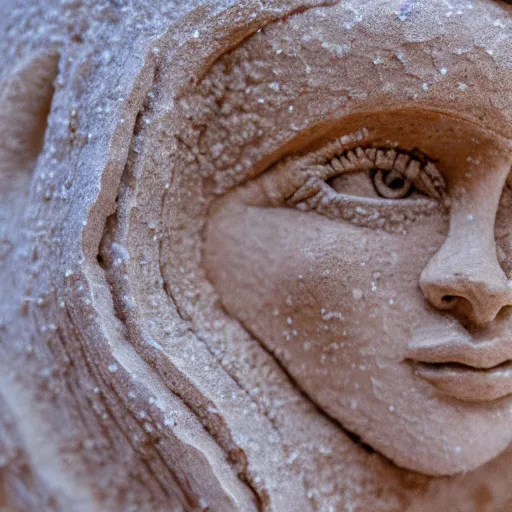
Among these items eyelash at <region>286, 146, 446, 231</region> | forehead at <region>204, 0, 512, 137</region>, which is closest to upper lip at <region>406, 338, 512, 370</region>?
eyelash at <region>286, 146, 446, 231</region>

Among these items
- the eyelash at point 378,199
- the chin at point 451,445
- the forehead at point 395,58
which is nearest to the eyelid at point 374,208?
the eyelash at point 378,199

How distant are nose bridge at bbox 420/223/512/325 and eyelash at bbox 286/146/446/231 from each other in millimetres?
69

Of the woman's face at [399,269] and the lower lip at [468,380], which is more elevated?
the woman's face at [399,269]

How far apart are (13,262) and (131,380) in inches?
13.0

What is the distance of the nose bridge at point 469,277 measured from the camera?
0.81 metres

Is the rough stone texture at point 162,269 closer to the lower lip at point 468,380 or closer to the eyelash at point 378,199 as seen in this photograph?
the eyelash at point 378,199

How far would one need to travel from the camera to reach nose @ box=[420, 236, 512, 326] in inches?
31.7

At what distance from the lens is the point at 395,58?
82cm

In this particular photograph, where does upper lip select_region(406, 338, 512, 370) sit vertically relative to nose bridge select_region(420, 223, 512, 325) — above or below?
below

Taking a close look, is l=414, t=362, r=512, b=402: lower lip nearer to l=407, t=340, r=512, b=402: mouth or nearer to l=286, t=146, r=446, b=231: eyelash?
l=407, t=340, r=512, b=402: mouth

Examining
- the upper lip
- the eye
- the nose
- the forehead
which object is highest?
the forehead

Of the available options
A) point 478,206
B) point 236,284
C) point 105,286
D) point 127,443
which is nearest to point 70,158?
point 105,286

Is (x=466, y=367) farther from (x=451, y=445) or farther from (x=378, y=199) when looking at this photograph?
(x=378, y=199)

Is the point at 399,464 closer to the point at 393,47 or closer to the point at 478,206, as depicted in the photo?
the point at 478,206
